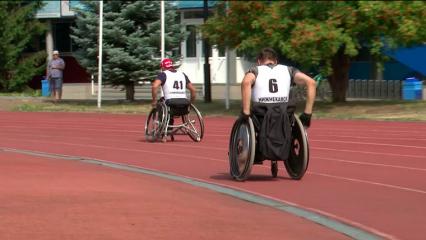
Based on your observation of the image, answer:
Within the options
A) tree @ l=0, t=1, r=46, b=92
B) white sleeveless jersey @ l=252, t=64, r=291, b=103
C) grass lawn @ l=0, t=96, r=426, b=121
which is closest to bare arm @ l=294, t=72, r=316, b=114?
white sleeveless jersey @ l=252, t=64, r=291, b=103

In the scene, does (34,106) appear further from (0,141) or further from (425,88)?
(425,88)

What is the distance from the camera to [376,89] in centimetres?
3638

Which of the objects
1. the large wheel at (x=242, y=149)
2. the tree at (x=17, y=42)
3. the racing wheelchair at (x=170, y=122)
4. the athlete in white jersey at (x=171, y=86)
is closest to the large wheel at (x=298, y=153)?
the large wheel at (x=242, y=149)

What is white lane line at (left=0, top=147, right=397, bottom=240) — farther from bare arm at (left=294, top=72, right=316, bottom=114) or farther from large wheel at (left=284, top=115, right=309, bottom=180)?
bare arm at (left=294, top=72, right=316, bottom=114)

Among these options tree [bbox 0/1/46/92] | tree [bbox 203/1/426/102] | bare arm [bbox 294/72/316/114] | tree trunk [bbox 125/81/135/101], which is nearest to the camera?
bare arm [bbox 294/72/316/114]

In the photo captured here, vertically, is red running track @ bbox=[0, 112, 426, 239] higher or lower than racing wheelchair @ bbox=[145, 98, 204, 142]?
lower

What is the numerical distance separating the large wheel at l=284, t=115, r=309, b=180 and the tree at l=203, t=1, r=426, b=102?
40.3 ft

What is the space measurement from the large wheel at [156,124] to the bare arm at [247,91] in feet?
19.8

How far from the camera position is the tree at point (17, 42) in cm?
3894

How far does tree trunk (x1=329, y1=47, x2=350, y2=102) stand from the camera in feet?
92.7

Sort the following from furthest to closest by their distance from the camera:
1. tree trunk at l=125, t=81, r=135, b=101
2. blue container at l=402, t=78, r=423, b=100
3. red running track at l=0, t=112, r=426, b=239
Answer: blue container at l=402, t=78, r=423, b=100, tree trunk at l=125, t=81, r=135, b=101, red running track at l=0, t=112, r=426, b=239

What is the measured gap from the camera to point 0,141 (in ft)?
59.8

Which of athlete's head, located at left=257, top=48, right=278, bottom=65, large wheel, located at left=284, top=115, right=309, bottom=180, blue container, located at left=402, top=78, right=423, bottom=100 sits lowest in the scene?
large wheel, located at left=284, top=115, right=309, bottom=180

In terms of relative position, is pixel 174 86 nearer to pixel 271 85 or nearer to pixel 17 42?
pixel 271 85
